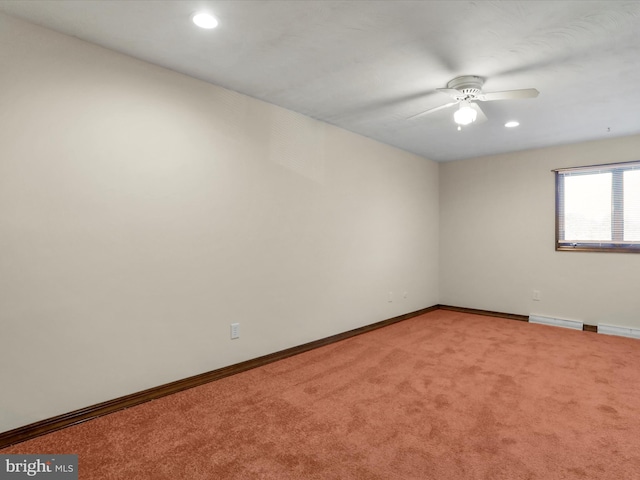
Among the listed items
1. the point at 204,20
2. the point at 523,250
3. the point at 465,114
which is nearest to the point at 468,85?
the point at 465,114

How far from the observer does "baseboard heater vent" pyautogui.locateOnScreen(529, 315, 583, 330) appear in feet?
14.7

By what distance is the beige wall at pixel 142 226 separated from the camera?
2.05m

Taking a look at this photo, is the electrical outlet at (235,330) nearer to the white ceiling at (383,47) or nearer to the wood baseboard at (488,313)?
the white ceiling at (383,47)

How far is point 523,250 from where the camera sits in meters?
4.96

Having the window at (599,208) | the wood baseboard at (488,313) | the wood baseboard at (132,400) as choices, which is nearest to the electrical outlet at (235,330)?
the wood baseboard at (132,400)

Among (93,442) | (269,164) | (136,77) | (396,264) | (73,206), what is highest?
(136,77)

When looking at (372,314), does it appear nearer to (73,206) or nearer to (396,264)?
(396,264)

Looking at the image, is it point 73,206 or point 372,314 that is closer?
point 73,206

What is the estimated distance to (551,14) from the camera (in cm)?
193

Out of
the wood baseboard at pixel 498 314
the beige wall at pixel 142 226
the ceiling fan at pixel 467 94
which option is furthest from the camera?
the wood baseboard at pixel 498 314

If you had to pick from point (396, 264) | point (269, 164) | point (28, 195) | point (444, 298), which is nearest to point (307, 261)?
point (269, 164)

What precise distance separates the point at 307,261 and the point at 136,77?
216 centimetres

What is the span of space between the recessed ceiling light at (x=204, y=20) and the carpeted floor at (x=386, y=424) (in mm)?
2392

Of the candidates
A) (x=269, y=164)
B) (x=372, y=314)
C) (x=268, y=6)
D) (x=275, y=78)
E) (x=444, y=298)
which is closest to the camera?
(x=268, y=6)
